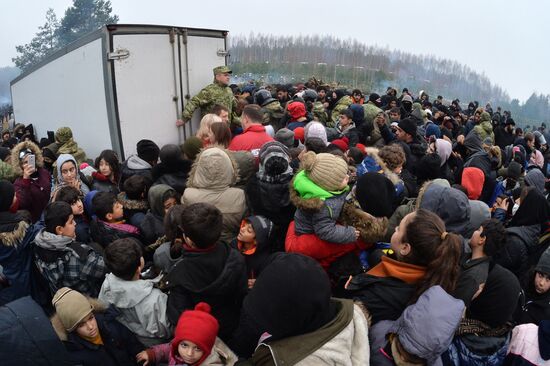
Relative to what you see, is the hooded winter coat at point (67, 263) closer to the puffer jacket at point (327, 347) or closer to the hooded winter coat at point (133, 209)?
the hooded winter coat at point (133, 209)

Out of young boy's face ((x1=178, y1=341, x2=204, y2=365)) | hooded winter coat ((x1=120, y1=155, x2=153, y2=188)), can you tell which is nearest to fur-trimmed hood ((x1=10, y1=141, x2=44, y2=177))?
hooded winter coat ((x1=120, y1=155, x2=153, y2=188))

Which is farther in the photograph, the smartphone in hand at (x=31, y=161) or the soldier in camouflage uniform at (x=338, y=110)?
the soldier in camouflage uniform at (x=338, y=110)

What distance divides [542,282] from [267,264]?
2.29m

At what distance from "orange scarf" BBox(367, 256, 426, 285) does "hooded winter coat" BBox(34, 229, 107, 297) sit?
7.47ft

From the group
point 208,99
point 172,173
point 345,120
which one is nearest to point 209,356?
point 172,173

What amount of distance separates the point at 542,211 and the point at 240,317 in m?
3.46

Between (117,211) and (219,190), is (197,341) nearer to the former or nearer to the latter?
(219,190)

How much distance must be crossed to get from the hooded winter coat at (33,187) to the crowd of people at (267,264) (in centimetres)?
2

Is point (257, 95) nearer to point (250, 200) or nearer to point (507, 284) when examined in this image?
point (250, 200)

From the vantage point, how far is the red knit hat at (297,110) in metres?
7.05

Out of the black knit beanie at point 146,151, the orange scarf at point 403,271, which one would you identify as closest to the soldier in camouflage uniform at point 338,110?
the black knit beanie at point 146,151

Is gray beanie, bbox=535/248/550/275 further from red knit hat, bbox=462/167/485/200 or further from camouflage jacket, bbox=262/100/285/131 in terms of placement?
camouflage jacket, bbox=262/100/285/131

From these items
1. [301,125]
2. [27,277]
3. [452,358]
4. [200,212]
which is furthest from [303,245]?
[301,125]

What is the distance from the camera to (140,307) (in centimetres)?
265
